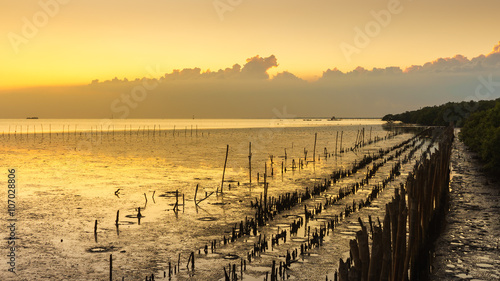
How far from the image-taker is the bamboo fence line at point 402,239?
7684mm

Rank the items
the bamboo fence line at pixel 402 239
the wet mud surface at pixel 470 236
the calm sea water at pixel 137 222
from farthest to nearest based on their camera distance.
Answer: the calm sea water at pixel 137 222
the wet mud surface at pixel 470 236
the bamboo fence line at pixel 402 239

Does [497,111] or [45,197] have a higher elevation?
[497,111]

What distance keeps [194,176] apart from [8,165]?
23.9 metres

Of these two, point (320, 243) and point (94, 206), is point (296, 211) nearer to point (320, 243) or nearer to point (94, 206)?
point (320, 243)

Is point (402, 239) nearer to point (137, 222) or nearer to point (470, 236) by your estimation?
point (470, 236)

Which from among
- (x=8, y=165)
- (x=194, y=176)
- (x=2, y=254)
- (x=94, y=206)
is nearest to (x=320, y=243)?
(x=2, y=254)

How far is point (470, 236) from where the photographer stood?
50.0 ft

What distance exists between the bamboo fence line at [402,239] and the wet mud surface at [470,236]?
0.49 meters

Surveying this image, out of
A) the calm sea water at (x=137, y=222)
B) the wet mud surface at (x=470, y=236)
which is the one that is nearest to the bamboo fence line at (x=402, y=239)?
the wet mud surface at (x=470, y=236)

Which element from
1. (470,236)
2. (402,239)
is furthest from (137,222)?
(470,236)

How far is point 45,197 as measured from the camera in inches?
1057

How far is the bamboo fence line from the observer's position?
25.2 ft

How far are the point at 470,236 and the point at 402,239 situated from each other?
7203mm

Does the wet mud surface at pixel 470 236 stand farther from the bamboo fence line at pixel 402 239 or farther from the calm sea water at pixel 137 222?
the calm sea water at pixel 137 222
